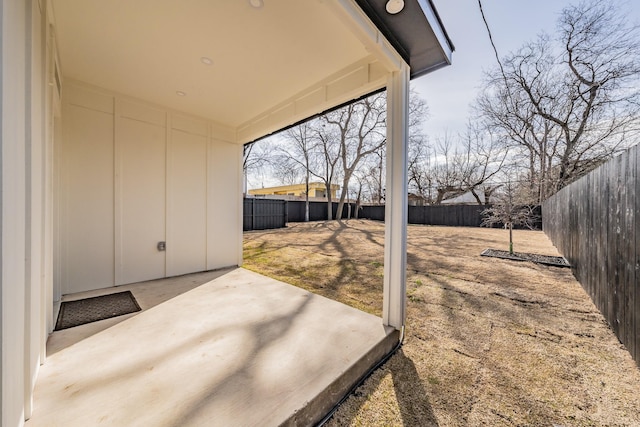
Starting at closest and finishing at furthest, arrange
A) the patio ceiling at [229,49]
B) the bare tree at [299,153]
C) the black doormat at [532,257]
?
the patio ceiling at [229,49], the black doormat at [532,257], the bare tree at [299,153]

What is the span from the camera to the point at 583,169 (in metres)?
10.1

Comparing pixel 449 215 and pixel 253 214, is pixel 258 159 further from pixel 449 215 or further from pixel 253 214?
pixel 449 215

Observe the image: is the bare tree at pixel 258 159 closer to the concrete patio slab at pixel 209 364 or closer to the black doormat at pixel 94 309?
the black doormat at pixel 94 309

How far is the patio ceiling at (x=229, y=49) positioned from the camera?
1750 millimetres

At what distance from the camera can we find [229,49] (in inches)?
85.9

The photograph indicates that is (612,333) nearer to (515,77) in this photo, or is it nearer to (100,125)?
(100,125)

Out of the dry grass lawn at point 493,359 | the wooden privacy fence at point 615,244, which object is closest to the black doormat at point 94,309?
the dry grass lawn at point 493,359

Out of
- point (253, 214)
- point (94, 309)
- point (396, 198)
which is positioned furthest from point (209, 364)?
point (253, 214)

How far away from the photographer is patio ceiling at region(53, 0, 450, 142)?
5.74 ft

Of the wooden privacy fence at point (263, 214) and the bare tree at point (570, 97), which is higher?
the bare tree at point (570, 97)

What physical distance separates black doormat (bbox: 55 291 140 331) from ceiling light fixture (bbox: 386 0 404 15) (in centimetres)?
345

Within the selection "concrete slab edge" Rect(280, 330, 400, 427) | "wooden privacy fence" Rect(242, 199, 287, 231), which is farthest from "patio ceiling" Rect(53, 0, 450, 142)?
"wooden privacy fence" Rect(242, 199, 287, 231)

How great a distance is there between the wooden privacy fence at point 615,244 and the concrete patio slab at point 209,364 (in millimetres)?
1879

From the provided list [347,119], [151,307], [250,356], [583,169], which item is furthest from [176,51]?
[583,169]
